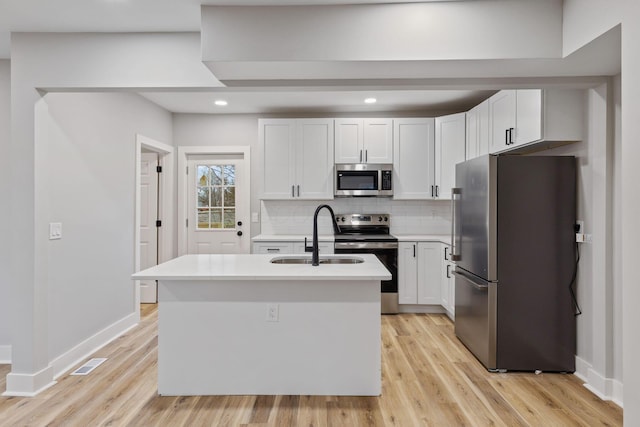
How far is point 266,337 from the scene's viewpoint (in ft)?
8.18

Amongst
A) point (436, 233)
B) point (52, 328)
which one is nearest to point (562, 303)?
point (436, 233)

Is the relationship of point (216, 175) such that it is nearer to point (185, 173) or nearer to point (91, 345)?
point (185, 173)

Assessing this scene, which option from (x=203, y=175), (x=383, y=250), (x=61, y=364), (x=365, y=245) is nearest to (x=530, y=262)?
(x=383, y=250)

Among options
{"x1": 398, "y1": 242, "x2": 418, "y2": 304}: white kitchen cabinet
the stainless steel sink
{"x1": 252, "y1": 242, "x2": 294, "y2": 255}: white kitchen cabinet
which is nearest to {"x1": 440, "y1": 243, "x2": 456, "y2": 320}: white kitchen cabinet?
{"x1": 398, "y1": 242, "x2": 418, "y2": 304}: white kitchen cabinet

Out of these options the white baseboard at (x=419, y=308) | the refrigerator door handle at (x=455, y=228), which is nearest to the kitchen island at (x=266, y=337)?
the refrigerator door handle at (x=455, y=228)

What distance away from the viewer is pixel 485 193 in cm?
296

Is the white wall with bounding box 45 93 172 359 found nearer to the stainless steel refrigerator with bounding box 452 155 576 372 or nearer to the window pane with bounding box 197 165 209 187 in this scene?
the window pane with bounding box 197 165 209 187

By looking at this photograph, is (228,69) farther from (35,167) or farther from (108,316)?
(108,316)

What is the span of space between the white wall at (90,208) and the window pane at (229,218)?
1282 mm

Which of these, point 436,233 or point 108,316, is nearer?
point 108,316

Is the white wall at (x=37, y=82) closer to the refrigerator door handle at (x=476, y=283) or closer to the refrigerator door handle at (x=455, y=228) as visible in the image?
the refrigerator door handle at (x=455, y=228)

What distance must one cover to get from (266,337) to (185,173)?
3194 millimetres

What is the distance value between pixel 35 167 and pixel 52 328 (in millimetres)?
1204

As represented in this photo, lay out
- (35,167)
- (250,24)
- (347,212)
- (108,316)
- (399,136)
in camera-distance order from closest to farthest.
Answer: (250,24)
(35,167)
(108,316)
(399,136)
(347,212)
